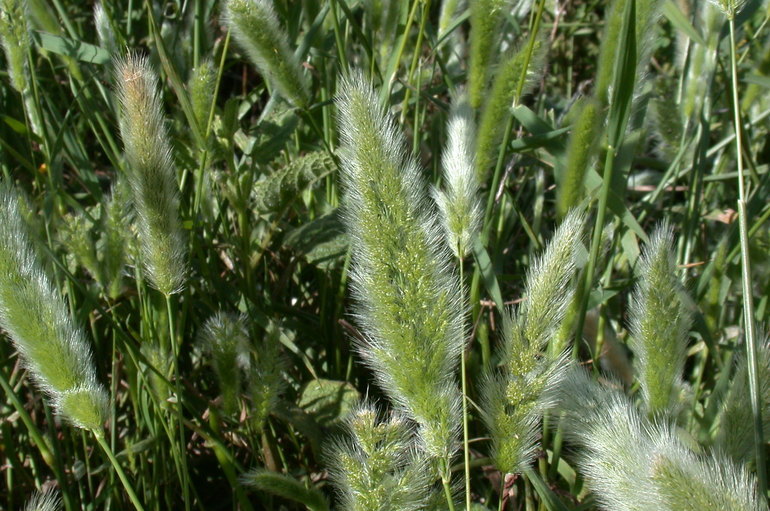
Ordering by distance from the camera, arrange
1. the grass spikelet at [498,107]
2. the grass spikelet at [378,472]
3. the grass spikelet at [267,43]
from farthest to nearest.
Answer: the grass spikelet at [267,43] → the grass spikelet at [498,107] → the grass spikelet at [378,472]

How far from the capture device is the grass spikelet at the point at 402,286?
773 mm

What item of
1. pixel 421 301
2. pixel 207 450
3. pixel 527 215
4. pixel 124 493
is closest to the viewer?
pixel 421 301

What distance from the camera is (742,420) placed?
0.89 metres

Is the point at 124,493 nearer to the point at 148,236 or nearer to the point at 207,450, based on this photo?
the point at 207,450

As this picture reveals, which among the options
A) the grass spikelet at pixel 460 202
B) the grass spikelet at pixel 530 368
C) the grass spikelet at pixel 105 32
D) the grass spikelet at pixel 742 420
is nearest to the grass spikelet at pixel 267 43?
the grass spikelet at pixel 105 32

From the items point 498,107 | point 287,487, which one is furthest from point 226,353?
point 498,107

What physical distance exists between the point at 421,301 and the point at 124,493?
750mm

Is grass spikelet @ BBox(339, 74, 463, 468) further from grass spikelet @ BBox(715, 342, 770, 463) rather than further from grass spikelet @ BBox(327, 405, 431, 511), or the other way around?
grass spikelet @ BBox(715, 342, 770, 463)

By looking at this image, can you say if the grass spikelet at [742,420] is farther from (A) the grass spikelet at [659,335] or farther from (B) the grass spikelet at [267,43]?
(B) the grass spikelet at [267,43]

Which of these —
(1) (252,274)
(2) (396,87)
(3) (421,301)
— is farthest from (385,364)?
(2) (396,87)

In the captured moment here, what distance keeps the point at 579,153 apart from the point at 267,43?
19.0 inches

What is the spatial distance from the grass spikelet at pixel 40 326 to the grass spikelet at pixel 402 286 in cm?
30

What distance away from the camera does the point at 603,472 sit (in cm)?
78

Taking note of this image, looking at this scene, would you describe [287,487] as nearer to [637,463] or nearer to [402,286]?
[402,286]
